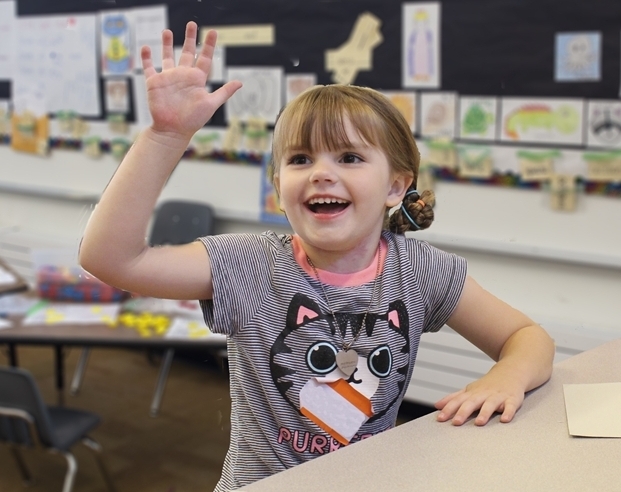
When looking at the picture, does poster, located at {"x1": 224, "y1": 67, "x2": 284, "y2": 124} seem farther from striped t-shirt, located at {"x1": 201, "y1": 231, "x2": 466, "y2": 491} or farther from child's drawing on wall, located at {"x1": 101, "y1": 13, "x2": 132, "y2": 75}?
striped t-shirt, located at {"x1": 201, "y1": 231, "x2": 466, "y2": 491}

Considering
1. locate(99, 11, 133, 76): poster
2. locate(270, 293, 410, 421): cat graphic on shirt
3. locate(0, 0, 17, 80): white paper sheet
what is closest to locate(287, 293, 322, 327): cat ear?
locate(270, 293, 410, 421): cat graphic on shirt

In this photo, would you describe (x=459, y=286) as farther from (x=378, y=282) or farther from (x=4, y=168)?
(x=4, y=168)

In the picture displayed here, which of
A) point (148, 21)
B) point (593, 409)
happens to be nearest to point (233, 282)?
point (593, 409)

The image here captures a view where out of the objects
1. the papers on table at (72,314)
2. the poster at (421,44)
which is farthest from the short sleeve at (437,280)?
the poster at (421,44)

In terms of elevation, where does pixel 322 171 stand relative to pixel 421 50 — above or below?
below

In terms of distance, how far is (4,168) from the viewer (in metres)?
4.26

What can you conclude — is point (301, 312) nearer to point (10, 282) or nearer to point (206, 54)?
point (206, 54)

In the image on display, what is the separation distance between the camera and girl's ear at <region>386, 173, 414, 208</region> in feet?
3.52

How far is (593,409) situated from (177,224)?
271 cm

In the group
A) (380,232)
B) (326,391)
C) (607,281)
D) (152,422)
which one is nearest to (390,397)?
(326,391)

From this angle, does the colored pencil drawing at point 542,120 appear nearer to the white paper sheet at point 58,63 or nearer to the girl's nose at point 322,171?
the girl's nose at point 322,171

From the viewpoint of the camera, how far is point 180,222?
348cm

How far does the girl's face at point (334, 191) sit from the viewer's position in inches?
38.1

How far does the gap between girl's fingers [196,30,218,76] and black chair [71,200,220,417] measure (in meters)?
2.53
